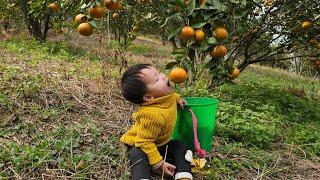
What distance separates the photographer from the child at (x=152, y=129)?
2369mm

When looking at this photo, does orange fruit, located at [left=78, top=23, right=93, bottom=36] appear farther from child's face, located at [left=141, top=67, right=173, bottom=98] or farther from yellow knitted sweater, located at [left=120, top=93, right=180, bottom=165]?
yellow knitted sweater, located at [left=120, top=93, right=180, bottom=165]

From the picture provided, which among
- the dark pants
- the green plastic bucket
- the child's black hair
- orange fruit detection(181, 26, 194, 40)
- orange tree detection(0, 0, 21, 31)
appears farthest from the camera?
orange tree detection(0, 0, 21, 31)

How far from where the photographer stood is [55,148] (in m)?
2.60

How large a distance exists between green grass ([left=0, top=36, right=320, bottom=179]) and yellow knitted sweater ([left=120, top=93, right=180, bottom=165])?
17cm

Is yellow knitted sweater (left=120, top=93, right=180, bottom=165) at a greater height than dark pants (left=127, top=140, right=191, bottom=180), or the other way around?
yellow knitted sweater (left=120, top=93, right=180, bottom=165)

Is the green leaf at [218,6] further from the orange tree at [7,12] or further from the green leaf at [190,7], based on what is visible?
the orange tree at [7,12]

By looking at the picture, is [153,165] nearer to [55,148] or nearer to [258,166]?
[55,148]

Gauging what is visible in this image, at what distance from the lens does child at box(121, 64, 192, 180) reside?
93.3 inches

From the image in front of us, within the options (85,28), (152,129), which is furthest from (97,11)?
(152,129)

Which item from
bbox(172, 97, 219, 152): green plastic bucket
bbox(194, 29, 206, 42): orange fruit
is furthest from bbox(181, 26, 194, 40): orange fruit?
bbox(172, 97, 219, 152): green plastic bucket

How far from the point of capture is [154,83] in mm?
2477

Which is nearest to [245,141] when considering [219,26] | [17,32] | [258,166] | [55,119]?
[258,166]

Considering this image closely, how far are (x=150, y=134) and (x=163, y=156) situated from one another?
271 millimetres

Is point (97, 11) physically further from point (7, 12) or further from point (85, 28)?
point (7, 12)
